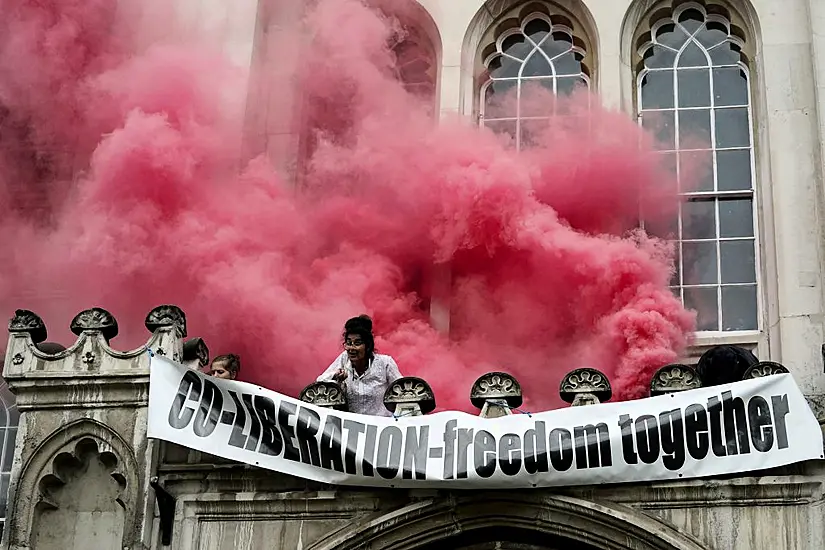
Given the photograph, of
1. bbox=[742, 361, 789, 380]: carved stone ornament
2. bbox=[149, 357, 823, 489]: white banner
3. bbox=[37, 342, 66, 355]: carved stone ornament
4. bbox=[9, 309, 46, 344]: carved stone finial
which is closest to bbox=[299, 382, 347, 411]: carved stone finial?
bbox=[149, 357, 823, 489]: white banner

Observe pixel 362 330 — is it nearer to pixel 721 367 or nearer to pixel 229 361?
pixel 229 361

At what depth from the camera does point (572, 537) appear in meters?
14.1

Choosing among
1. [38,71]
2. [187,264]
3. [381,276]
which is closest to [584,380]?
[381,276]

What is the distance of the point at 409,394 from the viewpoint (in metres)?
14.7

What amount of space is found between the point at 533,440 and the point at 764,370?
2216 mm

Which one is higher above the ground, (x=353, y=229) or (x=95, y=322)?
(x=353, y=229)

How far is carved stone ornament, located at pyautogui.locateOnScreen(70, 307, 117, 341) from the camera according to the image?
614 inches

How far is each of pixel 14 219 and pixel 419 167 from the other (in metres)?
5.37

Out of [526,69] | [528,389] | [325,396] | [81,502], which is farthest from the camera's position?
[526,69]

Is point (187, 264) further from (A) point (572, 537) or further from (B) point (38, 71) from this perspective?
(A) point (572, 537)

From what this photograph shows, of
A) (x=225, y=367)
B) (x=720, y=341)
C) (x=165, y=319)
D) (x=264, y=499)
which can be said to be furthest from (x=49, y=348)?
(x=720, y=341)

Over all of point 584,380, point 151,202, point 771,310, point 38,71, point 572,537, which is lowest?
point 572,537

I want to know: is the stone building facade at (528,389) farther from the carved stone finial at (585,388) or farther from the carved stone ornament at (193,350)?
the carved stone finial at (585,388)

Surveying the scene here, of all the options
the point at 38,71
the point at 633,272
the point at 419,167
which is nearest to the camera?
the point at 633,272
